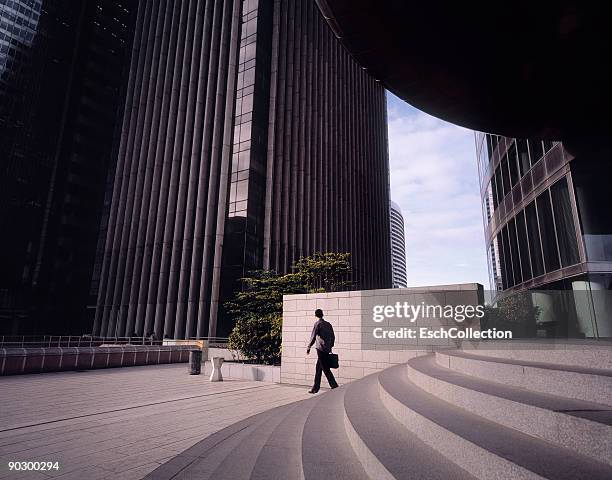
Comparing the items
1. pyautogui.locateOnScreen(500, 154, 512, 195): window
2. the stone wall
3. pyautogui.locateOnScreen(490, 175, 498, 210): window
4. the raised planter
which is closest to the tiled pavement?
the raised planter

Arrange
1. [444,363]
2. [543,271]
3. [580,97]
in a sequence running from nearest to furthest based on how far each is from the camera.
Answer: [444,363] → [580,97] → [543,271]

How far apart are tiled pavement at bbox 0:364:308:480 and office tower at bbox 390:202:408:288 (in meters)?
162

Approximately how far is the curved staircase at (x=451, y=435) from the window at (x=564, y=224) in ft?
36.6

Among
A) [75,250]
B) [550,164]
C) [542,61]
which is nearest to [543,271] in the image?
[550,164]

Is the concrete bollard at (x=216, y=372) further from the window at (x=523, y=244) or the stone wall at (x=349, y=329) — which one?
the window at (x=523, y=244)

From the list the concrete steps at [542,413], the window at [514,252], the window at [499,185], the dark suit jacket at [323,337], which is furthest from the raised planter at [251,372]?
the window at [499,185]

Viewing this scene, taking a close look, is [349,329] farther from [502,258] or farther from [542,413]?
[502,258]

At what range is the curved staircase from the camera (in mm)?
2234

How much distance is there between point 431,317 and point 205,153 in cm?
3021

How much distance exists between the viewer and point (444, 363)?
5.85 meters

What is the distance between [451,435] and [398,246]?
6952 inches

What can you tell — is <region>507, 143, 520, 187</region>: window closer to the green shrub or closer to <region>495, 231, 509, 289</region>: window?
<region>495, 231, 509, 289</region>: window

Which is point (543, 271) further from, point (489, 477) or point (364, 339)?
point (489, 477)

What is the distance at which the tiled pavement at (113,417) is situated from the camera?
418 centimetres
